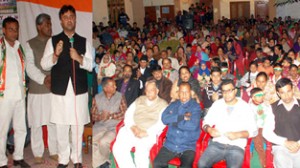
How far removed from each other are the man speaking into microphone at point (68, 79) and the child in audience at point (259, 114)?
5.84 feet

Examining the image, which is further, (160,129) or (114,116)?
(114,116)

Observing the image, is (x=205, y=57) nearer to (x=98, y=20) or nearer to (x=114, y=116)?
(x=114, y=116)

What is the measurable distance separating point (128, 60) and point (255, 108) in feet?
12.0

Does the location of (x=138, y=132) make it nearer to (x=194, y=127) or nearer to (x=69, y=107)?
(x=194, y=127)

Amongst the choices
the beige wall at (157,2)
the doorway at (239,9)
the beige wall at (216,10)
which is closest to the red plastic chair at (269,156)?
the beige wall at (216,10)

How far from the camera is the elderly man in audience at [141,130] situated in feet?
12.3

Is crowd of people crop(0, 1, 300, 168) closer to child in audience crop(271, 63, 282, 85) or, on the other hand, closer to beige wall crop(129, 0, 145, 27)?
child in audience crop(271, 63, 282, 85)

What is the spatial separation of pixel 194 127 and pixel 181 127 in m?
0.13

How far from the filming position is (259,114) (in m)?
3.75

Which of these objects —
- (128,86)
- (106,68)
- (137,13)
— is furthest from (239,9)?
(128,86)

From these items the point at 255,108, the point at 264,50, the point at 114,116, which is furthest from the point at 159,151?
the point at 264,50

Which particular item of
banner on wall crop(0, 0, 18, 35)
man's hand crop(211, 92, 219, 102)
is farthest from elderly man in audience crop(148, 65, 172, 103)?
banner on wall crop(0, 0, 18, 35)

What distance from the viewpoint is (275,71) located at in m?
5.07

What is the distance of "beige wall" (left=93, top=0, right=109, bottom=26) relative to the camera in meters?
13.9
